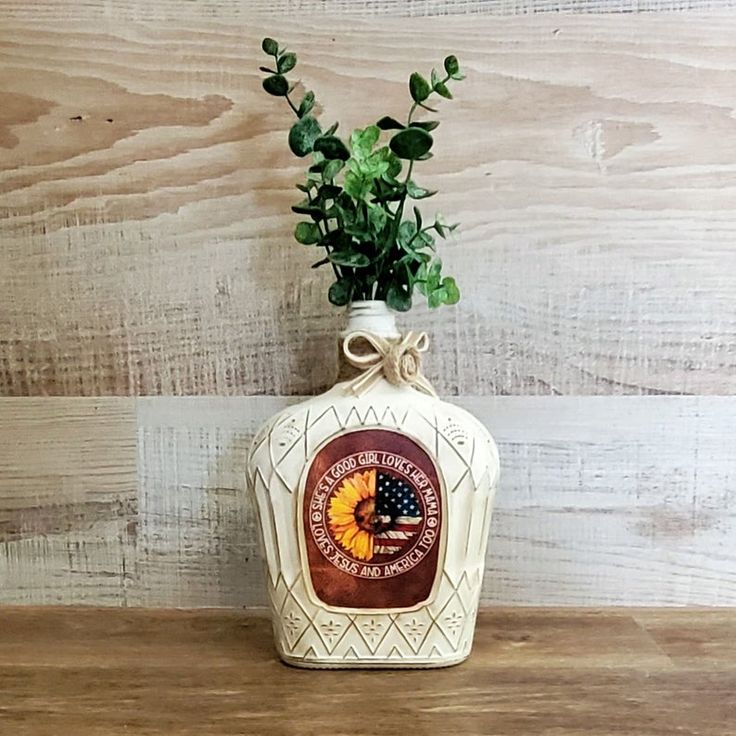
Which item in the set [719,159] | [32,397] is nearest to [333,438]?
[32,397]

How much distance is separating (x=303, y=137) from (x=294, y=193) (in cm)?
11

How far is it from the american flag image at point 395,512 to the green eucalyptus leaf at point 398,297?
0.47 feet

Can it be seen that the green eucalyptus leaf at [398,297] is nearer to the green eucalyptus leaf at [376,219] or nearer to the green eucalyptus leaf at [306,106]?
the green eucalyptus leaf at [376,219]

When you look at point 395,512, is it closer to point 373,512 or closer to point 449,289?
point 373,512

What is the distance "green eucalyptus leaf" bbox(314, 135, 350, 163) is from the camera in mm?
805

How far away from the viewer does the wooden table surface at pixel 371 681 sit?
65 cm

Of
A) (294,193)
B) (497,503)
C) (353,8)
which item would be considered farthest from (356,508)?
(353,8)

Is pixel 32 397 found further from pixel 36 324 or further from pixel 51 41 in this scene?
pixel 51 41

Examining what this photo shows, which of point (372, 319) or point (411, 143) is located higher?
point (411, 143)

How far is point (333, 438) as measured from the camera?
76 centimetres

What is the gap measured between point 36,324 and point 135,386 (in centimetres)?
11

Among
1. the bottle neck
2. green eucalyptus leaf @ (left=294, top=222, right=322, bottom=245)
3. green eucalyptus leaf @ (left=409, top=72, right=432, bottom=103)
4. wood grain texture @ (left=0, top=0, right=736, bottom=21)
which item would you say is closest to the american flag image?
the bottle neck

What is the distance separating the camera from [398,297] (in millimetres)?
809

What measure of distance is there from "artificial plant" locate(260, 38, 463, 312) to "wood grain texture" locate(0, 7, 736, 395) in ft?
0.35
